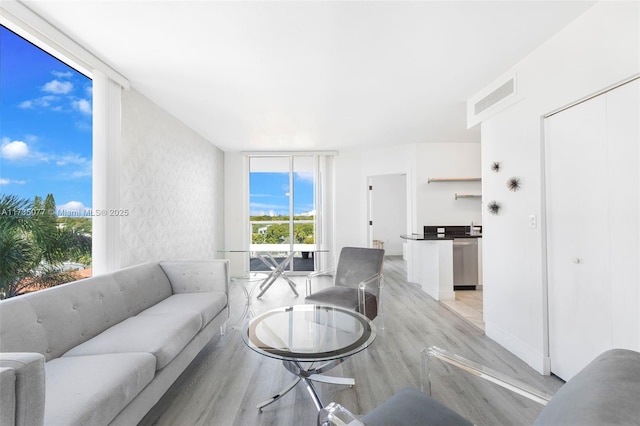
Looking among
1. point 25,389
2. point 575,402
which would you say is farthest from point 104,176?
point 575,402

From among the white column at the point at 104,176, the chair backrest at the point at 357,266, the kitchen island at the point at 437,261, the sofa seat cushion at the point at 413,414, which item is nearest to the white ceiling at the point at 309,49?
the white column at the point at 104,176

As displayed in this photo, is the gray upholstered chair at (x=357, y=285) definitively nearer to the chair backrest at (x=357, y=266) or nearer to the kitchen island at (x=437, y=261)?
the chair backrest at (x=357, y=266)

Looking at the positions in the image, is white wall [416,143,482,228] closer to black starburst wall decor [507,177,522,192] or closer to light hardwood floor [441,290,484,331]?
light hardwood floor [441,290,484,331]

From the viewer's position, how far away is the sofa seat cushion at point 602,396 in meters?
0.56

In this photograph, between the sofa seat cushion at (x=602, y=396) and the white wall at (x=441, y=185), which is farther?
the white wall at (x=441, y=185)

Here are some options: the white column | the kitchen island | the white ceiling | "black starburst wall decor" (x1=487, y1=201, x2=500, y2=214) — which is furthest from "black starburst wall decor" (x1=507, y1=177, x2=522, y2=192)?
the white column

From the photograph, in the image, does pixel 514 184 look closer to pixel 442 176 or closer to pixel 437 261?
pixel 437 261

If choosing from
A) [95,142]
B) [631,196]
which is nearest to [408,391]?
[631,196]

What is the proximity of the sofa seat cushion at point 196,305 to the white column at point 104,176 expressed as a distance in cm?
63

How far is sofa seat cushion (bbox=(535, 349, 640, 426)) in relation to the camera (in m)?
0.56

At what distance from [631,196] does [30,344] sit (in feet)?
12.0

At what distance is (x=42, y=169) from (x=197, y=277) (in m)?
1.58

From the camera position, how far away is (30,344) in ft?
4.67

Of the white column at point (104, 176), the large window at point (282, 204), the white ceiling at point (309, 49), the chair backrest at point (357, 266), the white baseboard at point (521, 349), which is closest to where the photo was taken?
the white ceiling at point (309, 49)
